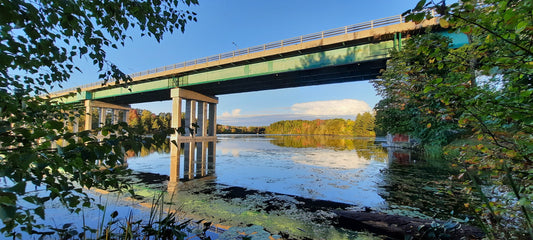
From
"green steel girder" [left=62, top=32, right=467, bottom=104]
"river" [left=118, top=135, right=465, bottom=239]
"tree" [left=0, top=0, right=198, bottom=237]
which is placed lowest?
"river" [left=118, top=135, right=465, bottom=239]

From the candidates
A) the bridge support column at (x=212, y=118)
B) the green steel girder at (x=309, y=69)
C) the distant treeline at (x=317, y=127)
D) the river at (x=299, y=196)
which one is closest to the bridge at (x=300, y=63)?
the green steel girder at (x=309, y=69)

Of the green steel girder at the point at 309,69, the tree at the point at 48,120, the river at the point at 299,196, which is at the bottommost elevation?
the river at the point at 299,196

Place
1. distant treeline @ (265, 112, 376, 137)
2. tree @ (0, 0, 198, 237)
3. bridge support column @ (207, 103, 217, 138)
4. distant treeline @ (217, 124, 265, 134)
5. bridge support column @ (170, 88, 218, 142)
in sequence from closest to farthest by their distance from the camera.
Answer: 1. tree @ (0, 0, 198, 237)
2. bridge support column @ (170, 88, 218, 142)
3. bridge support column @ (207, 103, 217, 138)
4. distant treeline @ (265, 112, 376, 137)
5. distant treeline @ (217, 124, 265, 134)

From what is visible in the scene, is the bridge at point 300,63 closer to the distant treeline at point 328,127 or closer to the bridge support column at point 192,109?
the bridge support column at point 192,109

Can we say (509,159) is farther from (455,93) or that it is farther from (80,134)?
(80,134)

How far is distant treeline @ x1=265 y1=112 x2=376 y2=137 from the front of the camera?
10476 cm

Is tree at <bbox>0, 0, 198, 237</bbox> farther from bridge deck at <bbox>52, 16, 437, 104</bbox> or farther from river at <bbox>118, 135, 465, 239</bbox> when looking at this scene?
bridge deck at <bbox>52, 16, 437, 104</bbox>

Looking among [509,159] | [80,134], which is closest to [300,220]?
[509,159]

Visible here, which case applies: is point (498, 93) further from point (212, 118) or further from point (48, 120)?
point (212, 118)

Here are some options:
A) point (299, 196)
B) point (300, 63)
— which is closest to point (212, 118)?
point (300, 63)

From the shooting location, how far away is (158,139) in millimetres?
1987

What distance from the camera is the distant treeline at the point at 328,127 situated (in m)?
105

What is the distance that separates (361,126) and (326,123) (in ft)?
102

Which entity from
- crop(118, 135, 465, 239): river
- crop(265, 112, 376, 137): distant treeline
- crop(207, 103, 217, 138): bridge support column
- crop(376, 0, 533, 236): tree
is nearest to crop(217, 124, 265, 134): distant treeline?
crop(265, 112, 376, 137): distant treeline
